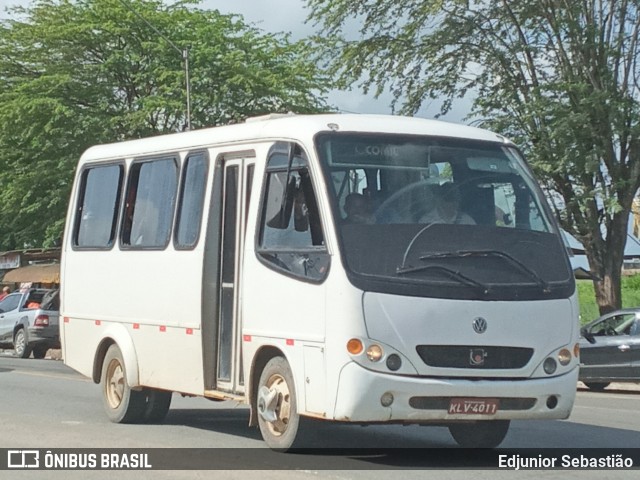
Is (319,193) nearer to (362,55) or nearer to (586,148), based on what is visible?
(586,148)

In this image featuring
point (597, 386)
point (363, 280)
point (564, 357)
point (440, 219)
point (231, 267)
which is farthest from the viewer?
point (597, 386)

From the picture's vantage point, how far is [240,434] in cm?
1246

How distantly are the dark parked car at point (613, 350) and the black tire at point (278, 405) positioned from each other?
39.2 ft

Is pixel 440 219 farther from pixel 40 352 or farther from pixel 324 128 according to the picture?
pixel 40 352

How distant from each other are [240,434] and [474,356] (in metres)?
3.46

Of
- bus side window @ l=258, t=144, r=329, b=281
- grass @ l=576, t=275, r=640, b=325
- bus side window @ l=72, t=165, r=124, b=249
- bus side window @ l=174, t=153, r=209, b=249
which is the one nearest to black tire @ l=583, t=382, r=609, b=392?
grass @ l=576, t=275, r=640, b=325

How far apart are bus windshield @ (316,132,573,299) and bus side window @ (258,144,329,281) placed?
0.78 ft

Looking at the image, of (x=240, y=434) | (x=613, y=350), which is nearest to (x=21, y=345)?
(x=613, y=350)

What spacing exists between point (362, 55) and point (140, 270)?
18.3 metres

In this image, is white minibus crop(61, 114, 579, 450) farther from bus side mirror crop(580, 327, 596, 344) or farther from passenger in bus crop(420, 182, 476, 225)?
bus side mirror crop(580, 327, 596, 344)

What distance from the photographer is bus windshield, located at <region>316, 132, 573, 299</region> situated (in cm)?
985

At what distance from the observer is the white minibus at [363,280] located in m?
9.64

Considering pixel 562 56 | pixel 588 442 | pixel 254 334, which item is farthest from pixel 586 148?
pixel 254 334

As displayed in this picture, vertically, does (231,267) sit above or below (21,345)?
above
